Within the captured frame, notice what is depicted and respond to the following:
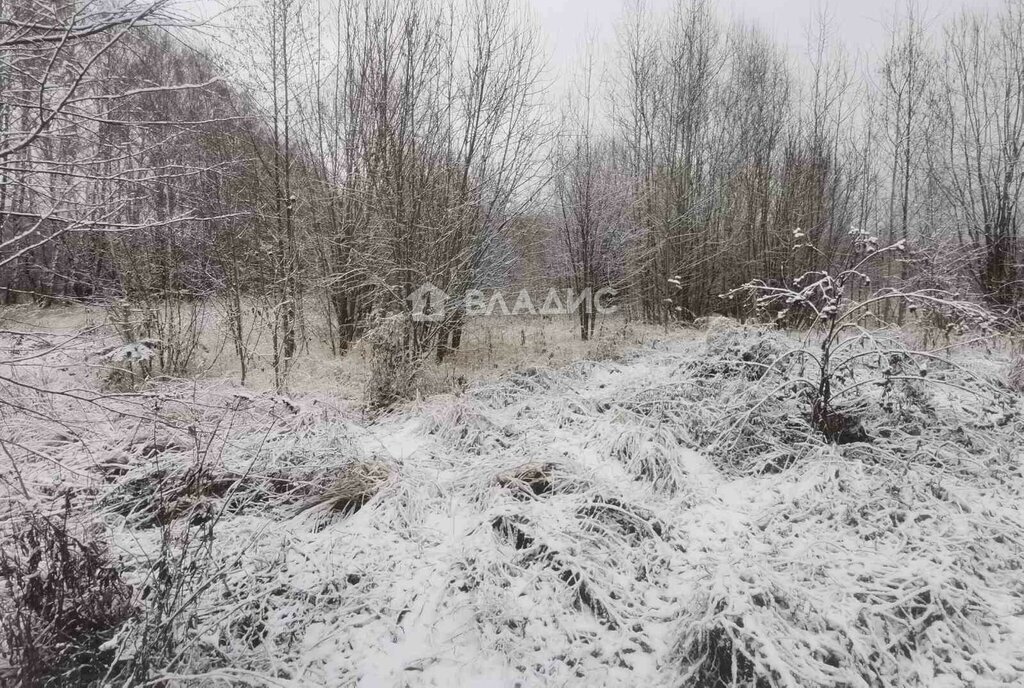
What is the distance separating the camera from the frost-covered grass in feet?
6.28

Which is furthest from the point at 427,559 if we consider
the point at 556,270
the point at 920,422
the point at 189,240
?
the point at 556,270

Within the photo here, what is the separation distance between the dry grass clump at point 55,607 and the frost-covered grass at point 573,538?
109 mm

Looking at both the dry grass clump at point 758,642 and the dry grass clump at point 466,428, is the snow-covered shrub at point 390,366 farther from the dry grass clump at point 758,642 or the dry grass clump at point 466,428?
the dry grass clump at point 758,642

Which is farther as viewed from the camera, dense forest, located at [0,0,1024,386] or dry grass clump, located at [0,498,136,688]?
dense forest, located at [0,0,1024,386]

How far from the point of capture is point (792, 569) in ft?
7.59

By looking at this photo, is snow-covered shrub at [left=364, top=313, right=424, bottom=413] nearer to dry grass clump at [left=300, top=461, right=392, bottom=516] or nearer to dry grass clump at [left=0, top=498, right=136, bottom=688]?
dry grass clump at [left=300, top=461, right=392, bottom=516]

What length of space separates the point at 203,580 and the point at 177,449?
1.82 metres

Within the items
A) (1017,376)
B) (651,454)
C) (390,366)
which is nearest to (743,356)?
(651,454)

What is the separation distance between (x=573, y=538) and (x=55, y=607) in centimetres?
215

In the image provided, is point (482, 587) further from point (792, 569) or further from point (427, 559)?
point (792, 569)

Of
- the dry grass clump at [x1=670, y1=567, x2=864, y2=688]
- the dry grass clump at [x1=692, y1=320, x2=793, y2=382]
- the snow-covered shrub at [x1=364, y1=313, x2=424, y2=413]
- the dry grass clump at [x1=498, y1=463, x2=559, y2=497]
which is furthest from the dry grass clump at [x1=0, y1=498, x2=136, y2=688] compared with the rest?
the dry grass clump at [x1=692, y1=320, x2=793, y2=382]

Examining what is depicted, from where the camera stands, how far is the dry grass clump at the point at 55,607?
5.30ft

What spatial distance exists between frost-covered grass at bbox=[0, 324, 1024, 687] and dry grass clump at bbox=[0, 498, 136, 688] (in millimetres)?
109

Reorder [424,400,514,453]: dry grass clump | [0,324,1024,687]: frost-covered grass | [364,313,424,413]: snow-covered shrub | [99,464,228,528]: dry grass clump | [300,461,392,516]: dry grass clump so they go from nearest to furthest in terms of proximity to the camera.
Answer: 1. [0,324,1024,687]: frost-covered grass
2. [99,464,228,528]: dry grass clump
3. [300,461,392,516]: dry grass clump
4. [424,400,514,453]: dry grass clump
5. [364,313,424,413]: snow-covered shrub
